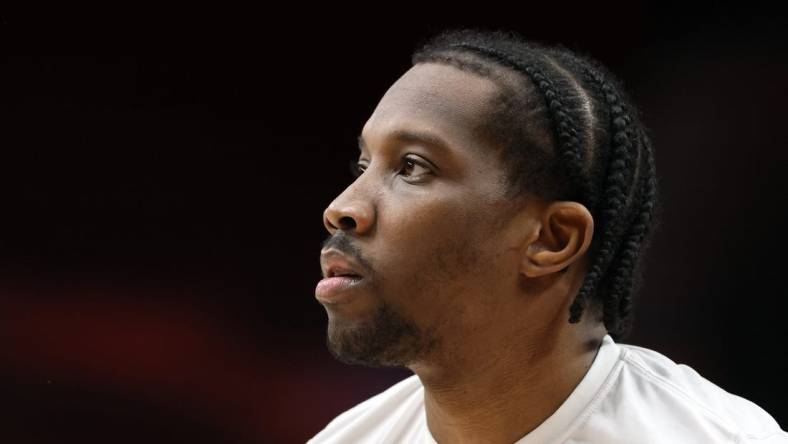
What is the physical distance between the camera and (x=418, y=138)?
1.53 meters

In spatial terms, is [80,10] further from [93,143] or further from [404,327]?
[404,327]

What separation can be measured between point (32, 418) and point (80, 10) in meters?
0.82

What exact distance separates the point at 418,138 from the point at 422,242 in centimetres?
15

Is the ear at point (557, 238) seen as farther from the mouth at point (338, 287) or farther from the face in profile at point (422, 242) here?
the mouth at point (338, 287)

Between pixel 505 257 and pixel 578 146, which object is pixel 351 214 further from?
pixel 578 146

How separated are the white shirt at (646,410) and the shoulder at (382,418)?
4.9 inches

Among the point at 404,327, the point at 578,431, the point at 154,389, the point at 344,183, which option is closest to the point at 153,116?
the point at 344,183

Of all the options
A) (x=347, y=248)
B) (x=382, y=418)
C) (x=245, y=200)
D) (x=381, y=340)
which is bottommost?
(x=382, y=418)

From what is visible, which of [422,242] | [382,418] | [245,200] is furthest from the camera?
[245,200]

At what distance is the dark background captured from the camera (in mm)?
1998

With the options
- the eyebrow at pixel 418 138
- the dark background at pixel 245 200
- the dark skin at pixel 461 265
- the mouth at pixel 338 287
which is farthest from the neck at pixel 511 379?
the dark background at pixel 245 200

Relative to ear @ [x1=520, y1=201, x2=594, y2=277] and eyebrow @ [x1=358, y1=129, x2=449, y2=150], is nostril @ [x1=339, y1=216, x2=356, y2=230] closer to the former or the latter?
eyebrow @ [x1=358, y1=129, x2=449, y2=150]

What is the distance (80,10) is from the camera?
2100 mm

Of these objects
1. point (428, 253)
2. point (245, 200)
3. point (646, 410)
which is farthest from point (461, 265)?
point (245, 200)
